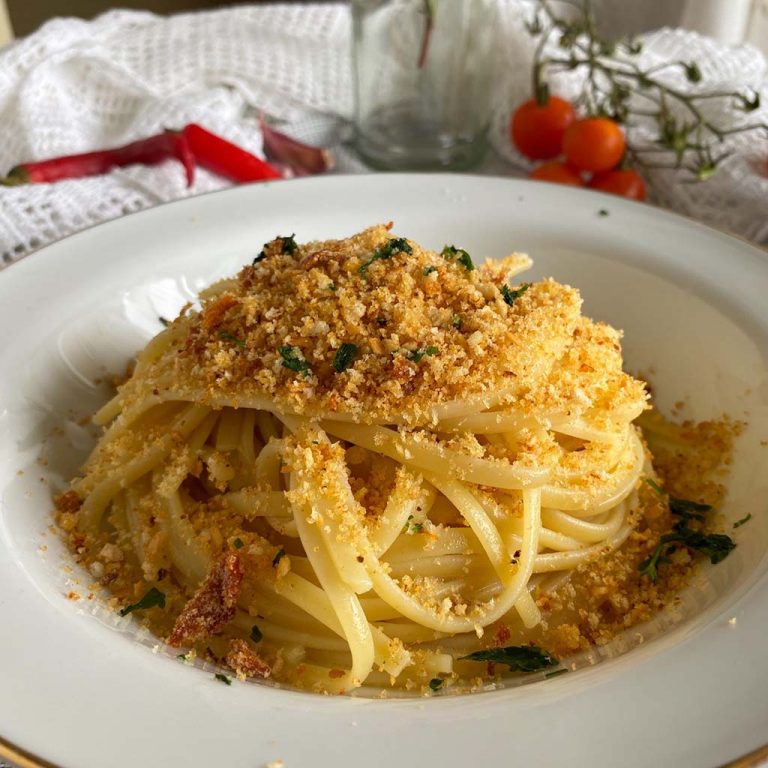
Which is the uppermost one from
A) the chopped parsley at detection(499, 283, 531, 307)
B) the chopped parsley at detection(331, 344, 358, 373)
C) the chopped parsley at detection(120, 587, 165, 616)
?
the chopped parsley at detection(331, 344, 358, 373)

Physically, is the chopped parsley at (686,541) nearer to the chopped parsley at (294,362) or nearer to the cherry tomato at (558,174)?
the chopped parsley at (294,362)

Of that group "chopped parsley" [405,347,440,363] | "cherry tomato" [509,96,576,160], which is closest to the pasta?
"chopped parsley" [405,347,440,363]

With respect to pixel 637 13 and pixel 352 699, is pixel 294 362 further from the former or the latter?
pixel 637 13

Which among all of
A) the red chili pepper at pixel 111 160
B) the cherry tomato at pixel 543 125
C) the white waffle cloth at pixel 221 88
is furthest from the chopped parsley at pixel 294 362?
the cherry tomato at pixel 543 125

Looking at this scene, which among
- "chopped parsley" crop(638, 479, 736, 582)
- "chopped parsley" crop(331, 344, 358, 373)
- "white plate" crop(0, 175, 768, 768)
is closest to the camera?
"white plate" crop(0, 175, 768, 768)

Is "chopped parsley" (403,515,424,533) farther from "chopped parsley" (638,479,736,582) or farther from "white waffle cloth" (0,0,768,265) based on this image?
"white waffle cloth" (0,0,768,265)

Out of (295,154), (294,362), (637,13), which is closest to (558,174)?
(295,154)

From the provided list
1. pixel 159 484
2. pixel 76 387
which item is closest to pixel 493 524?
pixel 159 484
